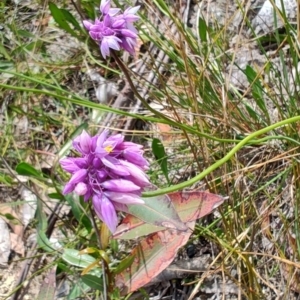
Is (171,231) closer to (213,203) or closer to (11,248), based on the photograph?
(213,203)

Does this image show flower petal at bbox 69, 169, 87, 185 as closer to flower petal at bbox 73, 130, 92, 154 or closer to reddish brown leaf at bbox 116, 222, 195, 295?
flower petal at bbox 73, 130, 92, 154

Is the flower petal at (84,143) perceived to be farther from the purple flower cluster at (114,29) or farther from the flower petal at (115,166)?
the purple flower cluster at (114,29)

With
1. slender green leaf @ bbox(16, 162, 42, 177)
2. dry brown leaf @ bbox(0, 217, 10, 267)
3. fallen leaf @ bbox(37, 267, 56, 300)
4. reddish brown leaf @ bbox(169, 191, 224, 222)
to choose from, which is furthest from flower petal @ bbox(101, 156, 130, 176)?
dry brown leaf @ bbox(0, 217, 10, 267)

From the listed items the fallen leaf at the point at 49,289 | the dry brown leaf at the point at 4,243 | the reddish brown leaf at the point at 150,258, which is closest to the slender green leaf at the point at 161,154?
the reddish brown leaf at the point at 150,258

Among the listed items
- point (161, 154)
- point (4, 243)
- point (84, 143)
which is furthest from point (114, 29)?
point (4, 243)

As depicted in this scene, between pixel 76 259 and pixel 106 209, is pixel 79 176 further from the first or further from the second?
pixel 76 259

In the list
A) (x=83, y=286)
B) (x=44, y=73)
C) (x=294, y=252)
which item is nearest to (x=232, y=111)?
(x=294, y=252)

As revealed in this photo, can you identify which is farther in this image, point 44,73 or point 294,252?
point 44,73
